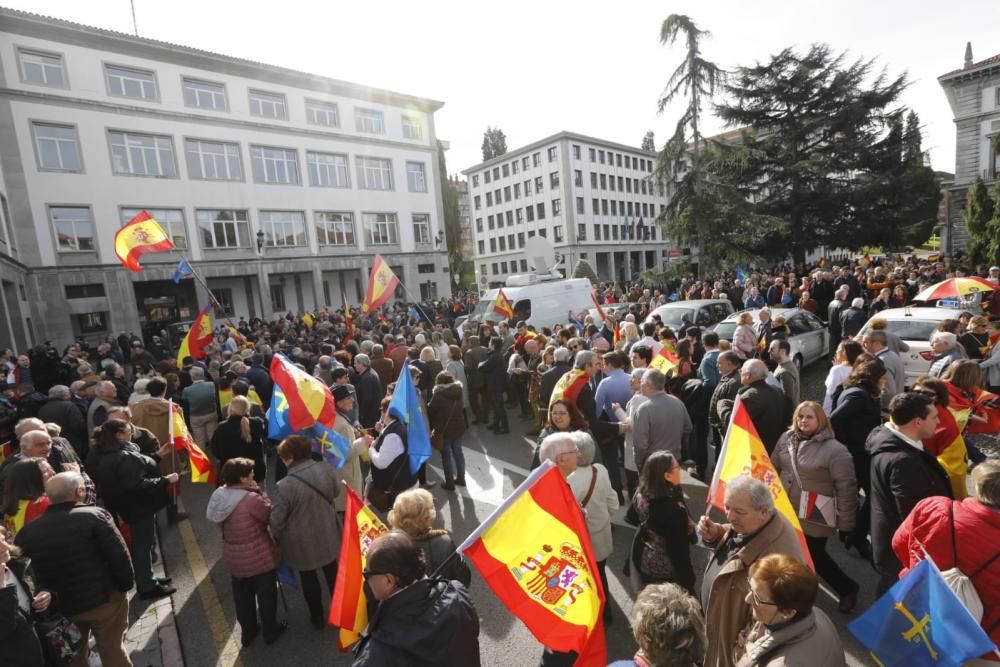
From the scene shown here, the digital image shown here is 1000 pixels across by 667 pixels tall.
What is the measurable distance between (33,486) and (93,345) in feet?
90.7

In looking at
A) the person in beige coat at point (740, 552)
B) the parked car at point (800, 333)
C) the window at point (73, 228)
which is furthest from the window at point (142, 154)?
the person in beige coat at point (740, 552)

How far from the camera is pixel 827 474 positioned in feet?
12.4

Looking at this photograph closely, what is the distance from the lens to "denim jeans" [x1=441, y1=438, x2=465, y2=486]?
6.79m

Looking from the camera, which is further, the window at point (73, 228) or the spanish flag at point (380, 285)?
the window at point (73, 228)

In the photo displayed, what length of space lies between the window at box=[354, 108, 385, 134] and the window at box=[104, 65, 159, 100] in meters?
11.5

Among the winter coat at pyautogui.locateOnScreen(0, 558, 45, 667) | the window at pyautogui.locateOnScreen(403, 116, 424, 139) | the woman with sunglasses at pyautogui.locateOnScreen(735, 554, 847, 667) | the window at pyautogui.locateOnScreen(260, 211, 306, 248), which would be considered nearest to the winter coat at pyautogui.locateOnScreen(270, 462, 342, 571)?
the winter coat at pyautogui.locateOnScreen(0, 558, 45, 667)

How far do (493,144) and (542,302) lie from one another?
58.5 m

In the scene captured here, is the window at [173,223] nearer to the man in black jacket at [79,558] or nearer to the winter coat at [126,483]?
the winter coat at [126,483]

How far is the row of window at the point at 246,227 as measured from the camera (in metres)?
24.9

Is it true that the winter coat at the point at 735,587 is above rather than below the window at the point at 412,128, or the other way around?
below

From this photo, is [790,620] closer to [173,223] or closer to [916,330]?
[916,330]

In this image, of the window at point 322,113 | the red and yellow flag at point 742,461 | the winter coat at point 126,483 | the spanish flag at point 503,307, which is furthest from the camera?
the window at point 322,113

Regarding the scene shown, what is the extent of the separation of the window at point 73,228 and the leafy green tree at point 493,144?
1997 inches

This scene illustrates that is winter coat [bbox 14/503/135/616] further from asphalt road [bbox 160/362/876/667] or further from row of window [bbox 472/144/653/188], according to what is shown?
row of window [bbox 472/144/653/188]
